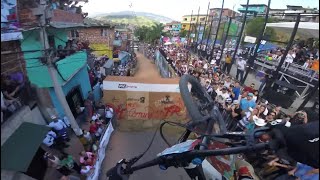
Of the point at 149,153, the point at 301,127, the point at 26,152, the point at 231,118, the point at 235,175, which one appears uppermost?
the point at 301,127

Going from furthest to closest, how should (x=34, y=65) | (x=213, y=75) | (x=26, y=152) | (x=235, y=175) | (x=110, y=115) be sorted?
(x=213, y=75) → (x=110, y=115) → (x=34, y=65) → (x=235, y=175) → (x=26, y=152)

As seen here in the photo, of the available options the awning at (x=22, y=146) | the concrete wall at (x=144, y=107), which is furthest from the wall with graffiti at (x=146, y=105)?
the awning at (x=22, y=146)

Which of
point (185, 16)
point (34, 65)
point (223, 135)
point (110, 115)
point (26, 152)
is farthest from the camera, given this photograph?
point (185, 16)

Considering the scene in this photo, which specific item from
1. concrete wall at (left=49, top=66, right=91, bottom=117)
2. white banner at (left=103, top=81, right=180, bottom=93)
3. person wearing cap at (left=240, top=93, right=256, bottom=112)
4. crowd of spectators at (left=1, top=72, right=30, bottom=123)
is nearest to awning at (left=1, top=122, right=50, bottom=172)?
crowd of spectators at (left=1, top=72, right=30, bottom=123)

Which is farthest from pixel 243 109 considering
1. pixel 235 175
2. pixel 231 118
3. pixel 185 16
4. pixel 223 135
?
pixel 185 16

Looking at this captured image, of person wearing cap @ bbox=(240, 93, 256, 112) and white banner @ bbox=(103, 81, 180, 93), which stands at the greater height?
person wearing cap @ bbox=(240, 93, 256, 112)

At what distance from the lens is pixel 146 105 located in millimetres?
14336

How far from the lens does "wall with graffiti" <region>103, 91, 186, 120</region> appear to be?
14141 mm

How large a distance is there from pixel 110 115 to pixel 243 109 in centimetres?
659

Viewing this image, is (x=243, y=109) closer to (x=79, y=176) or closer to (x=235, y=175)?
(x=235, y=175)

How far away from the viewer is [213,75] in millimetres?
16328

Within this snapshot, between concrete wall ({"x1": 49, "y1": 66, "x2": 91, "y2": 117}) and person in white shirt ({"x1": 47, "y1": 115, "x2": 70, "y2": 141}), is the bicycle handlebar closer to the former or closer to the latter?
person in white shirt ({"x1": 47, "y1": 115, "x2": 70, "y2": 141})

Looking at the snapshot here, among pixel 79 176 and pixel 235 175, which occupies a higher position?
pixel 235 175

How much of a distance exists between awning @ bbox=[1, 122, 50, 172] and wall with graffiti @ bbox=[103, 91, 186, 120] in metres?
8.28
